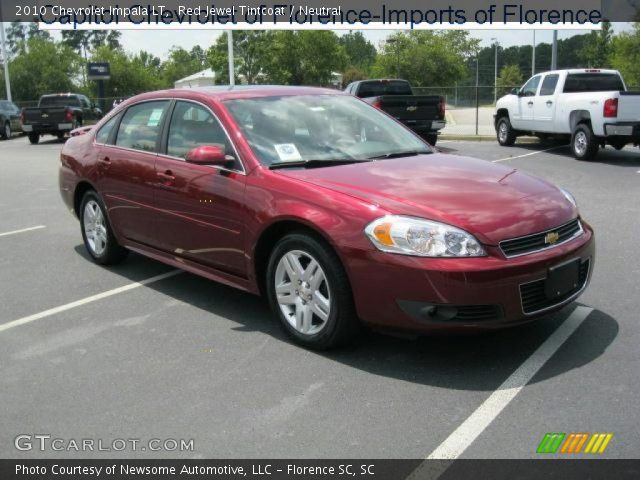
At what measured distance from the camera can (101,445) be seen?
3303 millimetres

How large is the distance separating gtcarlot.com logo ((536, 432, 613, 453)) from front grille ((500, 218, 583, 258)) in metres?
1.02

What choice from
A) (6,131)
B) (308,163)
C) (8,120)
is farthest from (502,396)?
(8,120)

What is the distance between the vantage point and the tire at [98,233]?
20.8ft

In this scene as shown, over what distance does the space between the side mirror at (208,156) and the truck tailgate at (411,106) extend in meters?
11.9

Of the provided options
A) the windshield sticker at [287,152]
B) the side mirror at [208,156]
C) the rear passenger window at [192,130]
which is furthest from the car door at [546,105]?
the side mirror at [208,156]

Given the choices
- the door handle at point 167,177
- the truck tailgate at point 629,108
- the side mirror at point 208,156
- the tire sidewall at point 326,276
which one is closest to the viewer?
the tire sidewall at point 326,276

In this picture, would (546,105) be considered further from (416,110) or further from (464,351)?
(464,351)

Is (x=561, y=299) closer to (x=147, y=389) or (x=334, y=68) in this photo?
(x=147, y=389)

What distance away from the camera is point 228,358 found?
14.2 feet

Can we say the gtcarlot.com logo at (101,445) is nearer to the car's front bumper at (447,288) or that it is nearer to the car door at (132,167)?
the car's front bumper at (447,288)

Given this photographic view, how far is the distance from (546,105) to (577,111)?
1.38 m

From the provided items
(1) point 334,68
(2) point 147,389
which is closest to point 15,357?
(2) point 147,389
